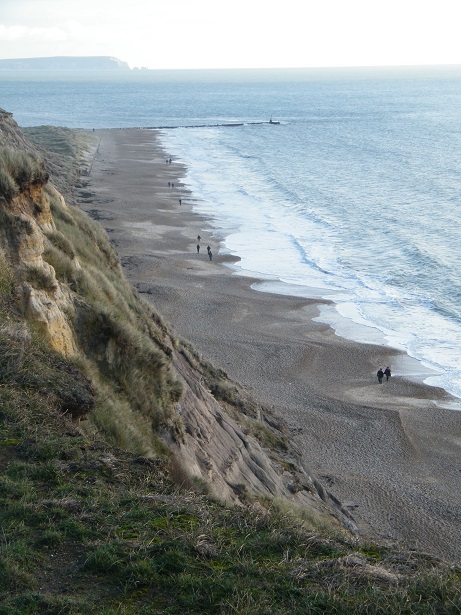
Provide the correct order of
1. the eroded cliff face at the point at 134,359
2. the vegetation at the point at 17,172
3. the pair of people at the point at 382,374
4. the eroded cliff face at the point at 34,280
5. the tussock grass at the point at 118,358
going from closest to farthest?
the tussock grass at the point at 118,358
the eroded cliff face at the point at 34,280
the eroded cliff face at the point at 134,359
the vegetation at the point at 17,172
the pair of people at the point at 382,374

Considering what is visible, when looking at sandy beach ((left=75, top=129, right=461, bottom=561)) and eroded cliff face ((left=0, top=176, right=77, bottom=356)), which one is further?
sandy beach ((left=75, top=129, right=461, bottom=561))

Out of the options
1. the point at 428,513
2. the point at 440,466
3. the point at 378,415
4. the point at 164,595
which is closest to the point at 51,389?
the point at 164,595

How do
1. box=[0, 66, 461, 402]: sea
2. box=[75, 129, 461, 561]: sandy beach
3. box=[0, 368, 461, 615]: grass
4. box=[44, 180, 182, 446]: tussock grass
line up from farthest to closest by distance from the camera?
box=[0, 66, 461, 402]: sea < box=[75, 129, 461, 561]: sandy beach < box=[44, 180, 182, 446]: tussock grass < box=[0, 368, 461, 615]: grass

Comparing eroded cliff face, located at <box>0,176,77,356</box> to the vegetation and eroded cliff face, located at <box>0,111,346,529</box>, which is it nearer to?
eroded cliff face, located at <box>0,111,346,529</box>

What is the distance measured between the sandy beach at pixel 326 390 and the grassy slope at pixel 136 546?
8.52m

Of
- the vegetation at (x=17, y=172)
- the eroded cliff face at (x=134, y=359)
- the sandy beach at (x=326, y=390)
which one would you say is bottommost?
the sandy beach at (x=326, y=390)

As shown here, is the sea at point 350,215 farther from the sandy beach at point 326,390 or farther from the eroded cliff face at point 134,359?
the eroded cliff face at point 134,359

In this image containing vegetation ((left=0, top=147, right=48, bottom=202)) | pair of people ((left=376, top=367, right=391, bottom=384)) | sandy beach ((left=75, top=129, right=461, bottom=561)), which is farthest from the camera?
pair of people ((left=376, top=367, right=391, bottom=384))

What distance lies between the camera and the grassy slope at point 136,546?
5.64 metres

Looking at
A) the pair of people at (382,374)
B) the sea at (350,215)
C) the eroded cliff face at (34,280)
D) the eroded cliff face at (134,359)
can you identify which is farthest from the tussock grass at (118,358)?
the sea at (350,215)

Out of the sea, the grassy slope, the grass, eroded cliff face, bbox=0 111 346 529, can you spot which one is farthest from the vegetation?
the sea

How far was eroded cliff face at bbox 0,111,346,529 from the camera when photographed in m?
11.2

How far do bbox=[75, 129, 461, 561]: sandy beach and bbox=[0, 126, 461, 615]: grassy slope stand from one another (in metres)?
8.52

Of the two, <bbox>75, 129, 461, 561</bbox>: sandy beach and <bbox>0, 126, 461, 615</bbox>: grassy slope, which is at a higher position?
<bbox>0, 126, 461, 615</bbox>: grassy slope
